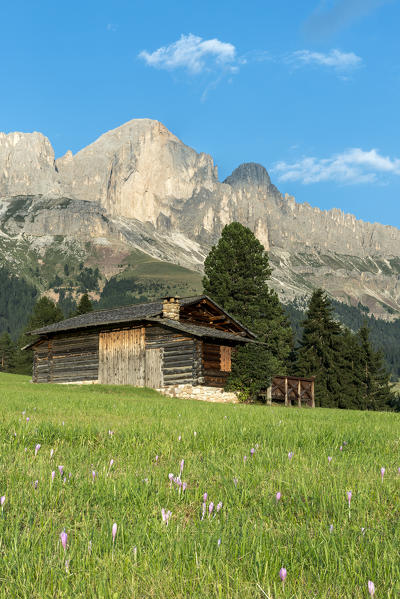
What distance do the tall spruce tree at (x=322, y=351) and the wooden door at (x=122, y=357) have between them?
24730 mm

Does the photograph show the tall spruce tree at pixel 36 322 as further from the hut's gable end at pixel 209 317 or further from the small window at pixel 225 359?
the small window at pixel 225 359

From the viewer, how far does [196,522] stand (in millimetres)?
3539

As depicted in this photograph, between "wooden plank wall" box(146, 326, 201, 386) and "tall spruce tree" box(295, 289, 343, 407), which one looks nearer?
"wooden plank wall" box(146, 326, 201, 386)

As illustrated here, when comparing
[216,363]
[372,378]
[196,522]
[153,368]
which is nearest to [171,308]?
[153,368]

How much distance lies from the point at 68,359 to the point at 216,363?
14.5 metres

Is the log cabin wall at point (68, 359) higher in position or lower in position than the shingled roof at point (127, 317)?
lower

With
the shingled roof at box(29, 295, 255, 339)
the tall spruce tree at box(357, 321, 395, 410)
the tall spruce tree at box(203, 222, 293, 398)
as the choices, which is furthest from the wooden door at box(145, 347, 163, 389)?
the tall spruce tree at box(357, 321, 395, 410)

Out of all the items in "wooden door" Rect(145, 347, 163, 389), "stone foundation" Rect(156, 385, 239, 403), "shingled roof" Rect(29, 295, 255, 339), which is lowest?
"stone foundation" Rect(156, 385, 239, 403)

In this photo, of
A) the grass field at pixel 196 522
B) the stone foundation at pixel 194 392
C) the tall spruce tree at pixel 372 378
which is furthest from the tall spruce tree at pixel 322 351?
the grass field at pixel 196 522

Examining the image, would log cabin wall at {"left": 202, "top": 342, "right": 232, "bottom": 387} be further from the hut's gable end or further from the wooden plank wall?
the hut's gable end

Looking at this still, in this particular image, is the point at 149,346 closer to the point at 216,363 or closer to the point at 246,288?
the point at 216,363

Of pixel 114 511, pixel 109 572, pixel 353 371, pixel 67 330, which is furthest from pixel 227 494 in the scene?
pixel 353 371

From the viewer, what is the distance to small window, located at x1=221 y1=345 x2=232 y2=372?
41.4 meters

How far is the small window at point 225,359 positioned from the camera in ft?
136
